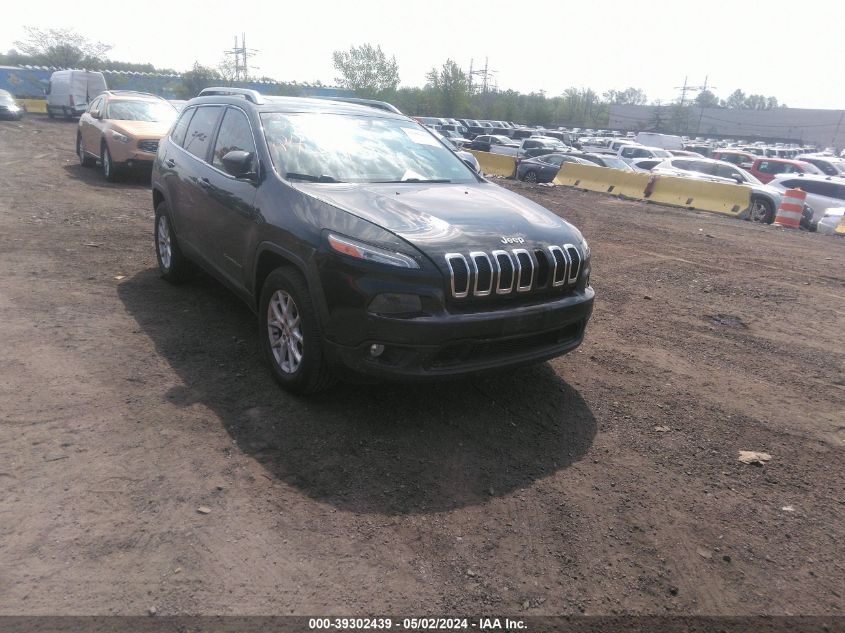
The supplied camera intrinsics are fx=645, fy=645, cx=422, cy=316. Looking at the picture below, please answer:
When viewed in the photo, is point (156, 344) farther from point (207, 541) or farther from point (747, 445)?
point (747, 445)

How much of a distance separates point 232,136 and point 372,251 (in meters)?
2.17

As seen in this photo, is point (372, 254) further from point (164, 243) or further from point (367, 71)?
point (367, 71)

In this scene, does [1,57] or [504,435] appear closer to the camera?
[504,435]

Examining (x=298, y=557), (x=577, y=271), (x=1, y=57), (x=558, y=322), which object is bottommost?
(x=298, y=557)

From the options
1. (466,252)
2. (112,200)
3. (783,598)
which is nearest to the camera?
(783,598)

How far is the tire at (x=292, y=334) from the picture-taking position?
3.76 meters

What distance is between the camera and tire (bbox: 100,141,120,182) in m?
12.9

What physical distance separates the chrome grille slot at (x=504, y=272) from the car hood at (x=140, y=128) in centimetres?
1118

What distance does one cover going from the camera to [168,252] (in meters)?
6.32

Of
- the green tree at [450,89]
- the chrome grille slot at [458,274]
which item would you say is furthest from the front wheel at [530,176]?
the green tree at [450,89]

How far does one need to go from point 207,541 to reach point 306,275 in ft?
5.16

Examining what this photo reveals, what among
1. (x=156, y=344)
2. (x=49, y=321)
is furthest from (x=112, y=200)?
(x=156, y=344)

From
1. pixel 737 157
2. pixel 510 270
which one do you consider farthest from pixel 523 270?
pixel 737 157

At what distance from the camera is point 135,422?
3709 mm
